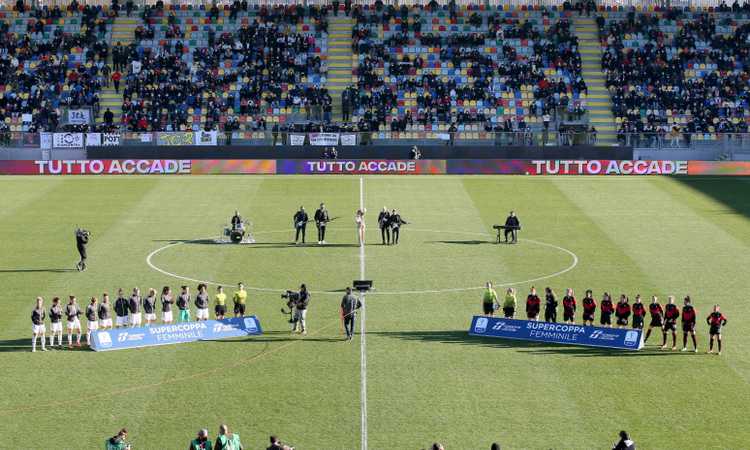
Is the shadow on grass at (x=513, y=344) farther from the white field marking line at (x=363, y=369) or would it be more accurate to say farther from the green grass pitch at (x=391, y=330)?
the white field marking line at (x=363, y=369)

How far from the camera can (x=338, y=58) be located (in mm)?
80750

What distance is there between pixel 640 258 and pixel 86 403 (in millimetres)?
23741

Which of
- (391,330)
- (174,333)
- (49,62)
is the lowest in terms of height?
(391,330)

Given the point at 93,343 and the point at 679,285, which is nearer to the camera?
the point at 93,343

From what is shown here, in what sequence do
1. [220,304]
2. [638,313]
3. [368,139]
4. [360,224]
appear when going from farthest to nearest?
[368,139] → [360,224] → [220,304] → [638,313]

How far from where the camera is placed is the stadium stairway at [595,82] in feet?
241

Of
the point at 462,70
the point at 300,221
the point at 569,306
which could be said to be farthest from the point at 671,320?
the point at 462,70

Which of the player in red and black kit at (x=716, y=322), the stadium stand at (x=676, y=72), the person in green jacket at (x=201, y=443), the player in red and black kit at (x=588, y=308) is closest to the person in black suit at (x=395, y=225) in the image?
the player in red and black kit at (x=588, y=308)

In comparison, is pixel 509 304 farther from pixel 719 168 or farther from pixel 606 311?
pixel 719 168

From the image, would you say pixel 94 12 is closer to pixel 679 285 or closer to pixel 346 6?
pixel 346 6

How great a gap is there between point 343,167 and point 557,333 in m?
37.7

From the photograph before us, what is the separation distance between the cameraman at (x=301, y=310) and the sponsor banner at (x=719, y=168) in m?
41.0

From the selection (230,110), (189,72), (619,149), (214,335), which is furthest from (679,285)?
(189,72)

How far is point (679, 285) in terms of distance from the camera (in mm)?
37312
